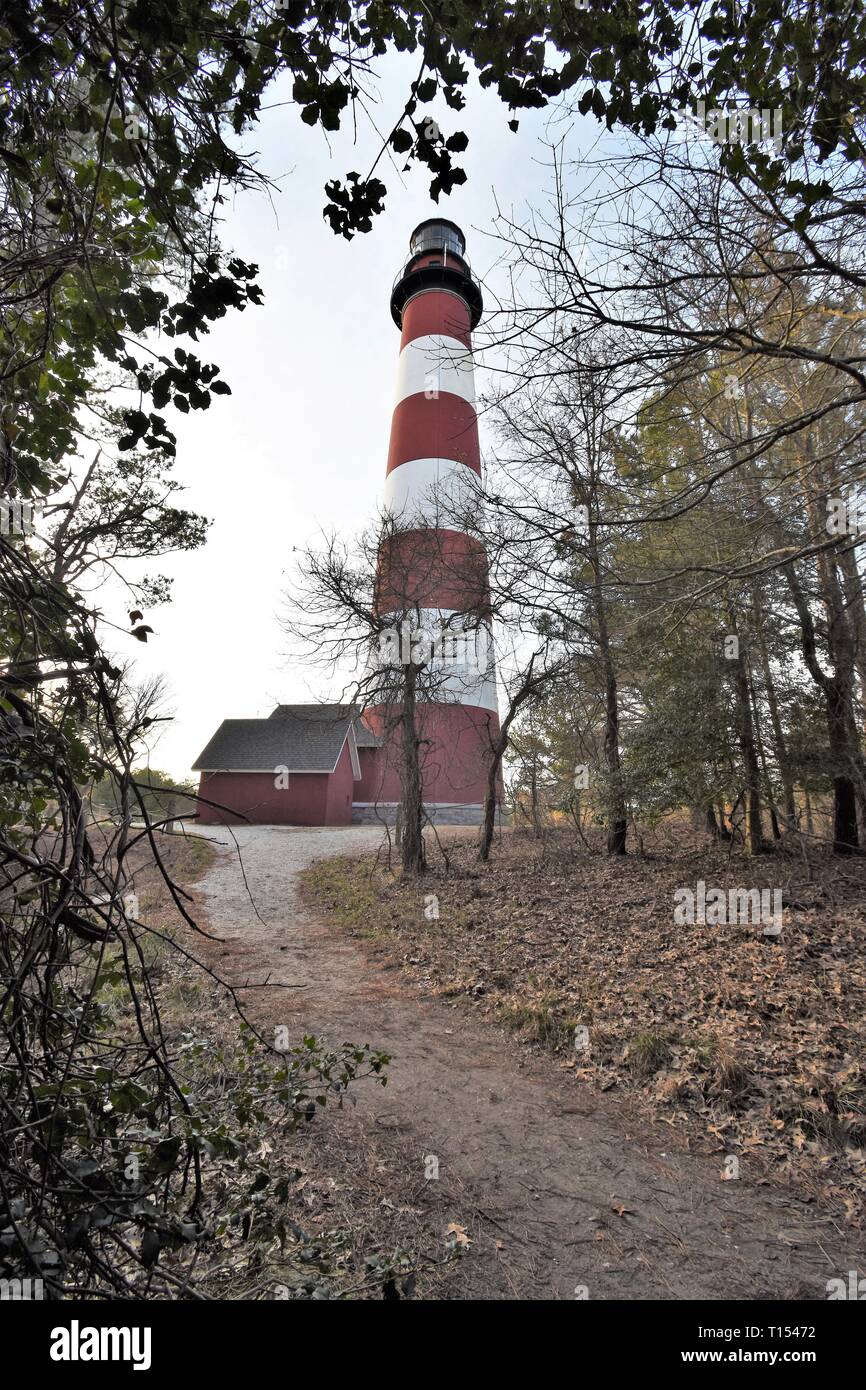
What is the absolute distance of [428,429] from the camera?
794 inches

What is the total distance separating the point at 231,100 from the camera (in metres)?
2.10

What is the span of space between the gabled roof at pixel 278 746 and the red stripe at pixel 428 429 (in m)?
11.0

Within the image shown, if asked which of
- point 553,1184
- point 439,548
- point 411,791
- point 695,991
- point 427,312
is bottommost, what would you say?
point 553,1184

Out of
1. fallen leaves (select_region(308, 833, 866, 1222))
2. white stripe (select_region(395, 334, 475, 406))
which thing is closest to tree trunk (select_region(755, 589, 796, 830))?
fallen leaves (select_region(308, 833, 866, 1222))

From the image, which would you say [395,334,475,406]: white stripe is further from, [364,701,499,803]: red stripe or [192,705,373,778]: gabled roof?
[192,705,373,778]: gabled roof

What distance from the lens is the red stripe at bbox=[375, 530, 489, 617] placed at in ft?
42.9

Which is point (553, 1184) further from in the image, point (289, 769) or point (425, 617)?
point (289, 769)

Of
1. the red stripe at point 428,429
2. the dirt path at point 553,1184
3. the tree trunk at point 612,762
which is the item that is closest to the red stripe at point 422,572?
the tree trunk at point 612,762

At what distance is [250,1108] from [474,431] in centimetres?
2146

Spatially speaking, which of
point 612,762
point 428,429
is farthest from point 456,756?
point 428,429

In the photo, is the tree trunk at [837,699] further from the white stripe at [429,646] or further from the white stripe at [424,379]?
the white stripe at [424,379]

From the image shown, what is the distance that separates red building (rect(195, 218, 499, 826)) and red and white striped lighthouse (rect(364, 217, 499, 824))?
0.15ft

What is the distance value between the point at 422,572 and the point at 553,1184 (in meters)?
11.6
